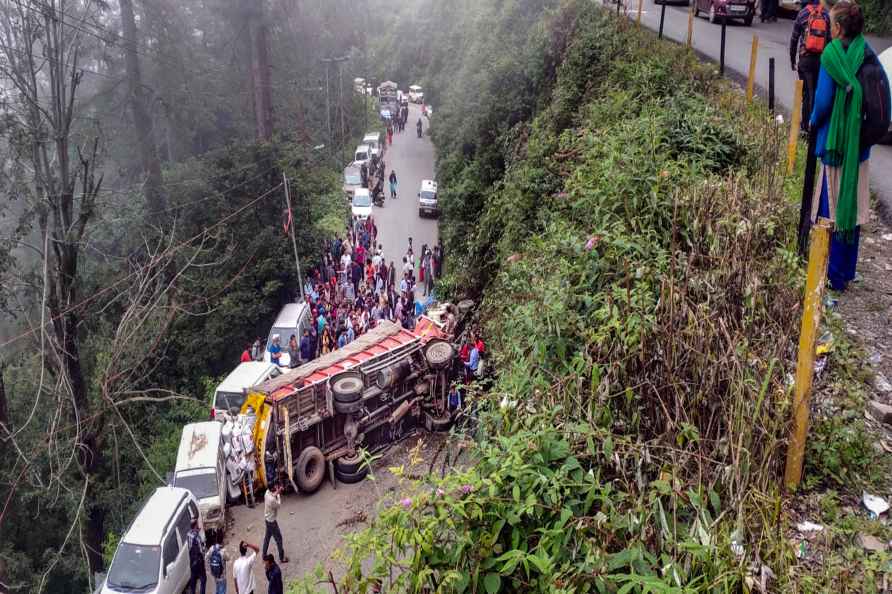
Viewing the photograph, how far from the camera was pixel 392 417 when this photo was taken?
47.8 feet

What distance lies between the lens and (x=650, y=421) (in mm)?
5629

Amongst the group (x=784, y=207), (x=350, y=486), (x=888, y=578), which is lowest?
(x=350, y=486)

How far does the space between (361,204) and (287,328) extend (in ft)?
55.1

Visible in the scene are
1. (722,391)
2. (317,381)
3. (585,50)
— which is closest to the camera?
(722,391)

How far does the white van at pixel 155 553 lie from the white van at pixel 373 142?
35.9 m

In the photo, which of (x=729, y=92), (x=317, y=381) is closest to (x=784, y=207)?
(x=729, y=92)

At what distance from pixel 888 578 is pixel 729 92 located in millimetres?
11573

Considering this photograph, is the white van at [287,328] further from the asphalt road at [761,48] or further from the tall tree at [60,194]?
the asphalt road at [761,48]

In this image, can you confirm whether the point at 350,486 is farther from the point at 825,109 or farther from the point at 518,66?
the point at 518,66

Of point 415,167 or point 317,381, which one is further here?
point 415,167

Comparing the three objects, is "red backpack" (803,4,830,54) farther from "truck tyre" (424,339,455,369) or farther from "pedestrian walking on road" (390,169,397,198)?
"pedestrian walking on road" (390,169,397,198)

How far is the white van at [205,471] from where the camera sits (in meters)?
→ 12.5

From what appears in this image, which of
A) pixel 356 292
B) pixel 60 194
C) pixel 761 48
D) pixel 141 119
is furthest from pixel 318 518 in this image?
pixel 141 119

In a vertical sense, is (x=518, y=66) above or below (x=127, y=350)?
above
